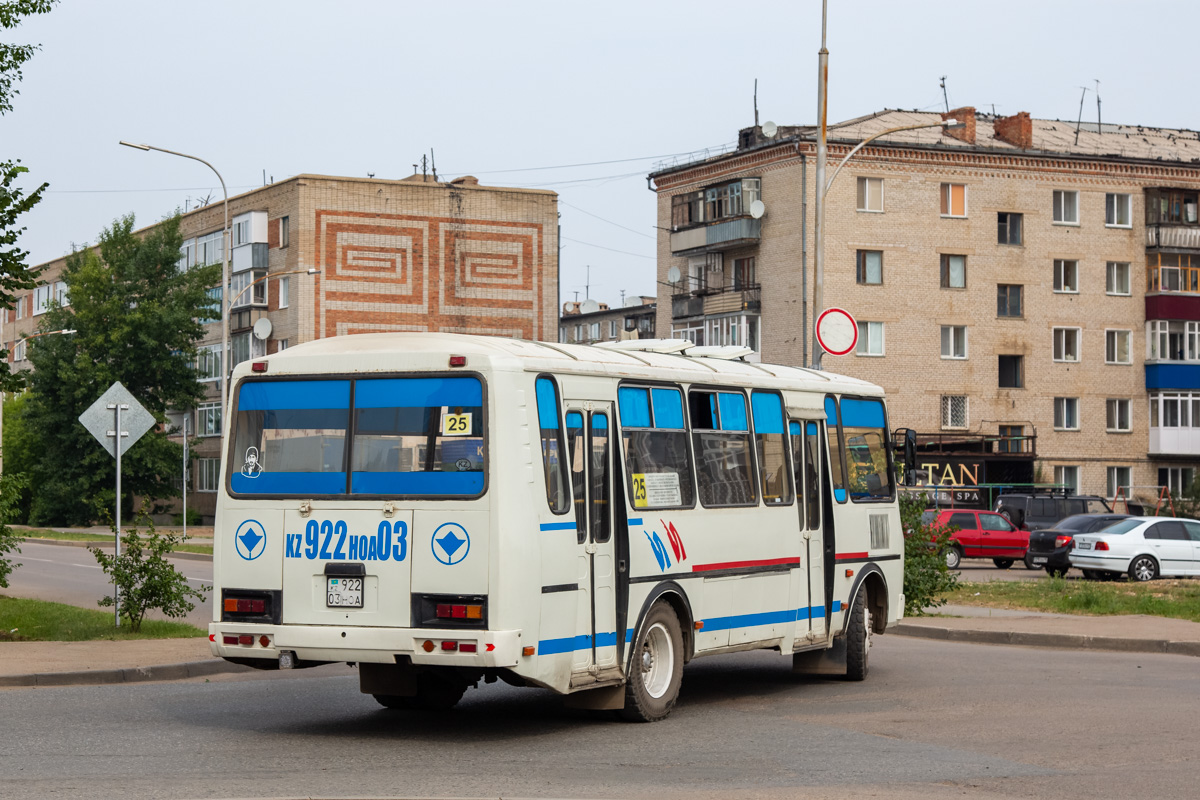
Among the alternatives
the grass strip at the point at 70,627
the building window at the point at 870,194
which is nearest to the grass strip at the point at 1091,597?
the grass strip at the point at 70,627

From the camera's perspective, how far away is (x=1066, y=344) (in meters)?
67.1

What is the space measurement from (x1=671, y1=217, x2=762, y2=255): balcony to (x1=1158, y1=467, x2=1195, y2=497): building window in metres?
20.5

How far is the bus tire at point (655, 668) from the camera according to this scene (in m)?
12.0

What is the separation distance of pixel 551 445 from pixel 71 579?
23851 mm

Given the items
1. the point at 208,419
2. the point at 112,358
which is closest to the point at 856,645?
the point at 112,358

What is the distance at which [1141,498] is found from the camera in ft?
219

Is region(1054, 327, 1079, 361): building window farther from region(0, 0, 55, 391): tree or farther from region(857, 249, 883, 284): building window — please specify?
region(0, 0, 55, 391): tree

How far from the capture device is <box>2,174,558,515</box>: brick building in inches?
2729

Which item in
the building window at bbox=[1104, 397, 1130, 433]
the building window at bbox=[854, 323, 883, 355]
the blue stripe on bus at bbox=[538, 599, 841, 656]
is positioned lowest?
the blue stripe on bus at bbox=[538, 599, 841, 656]

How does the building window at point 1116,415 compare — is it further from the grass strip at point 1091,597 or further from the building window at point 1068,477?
the grass strip at point 1091,597

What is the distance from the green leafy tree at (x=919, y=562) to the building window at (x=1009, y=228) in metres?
45.6

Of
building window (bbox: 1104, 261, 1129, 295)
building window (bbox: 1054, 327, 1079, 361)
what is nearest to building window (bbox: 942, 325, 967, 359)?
building window (bbox: 1054, 327, 1079, 361)

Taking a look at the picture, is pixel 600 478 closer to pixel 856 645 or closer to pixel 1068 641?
pixel 856 645

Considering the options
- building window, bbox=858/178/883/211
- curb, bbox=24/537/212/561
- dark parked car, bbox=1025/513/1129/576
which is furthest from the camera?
building window, bbox=858/178/883/211
